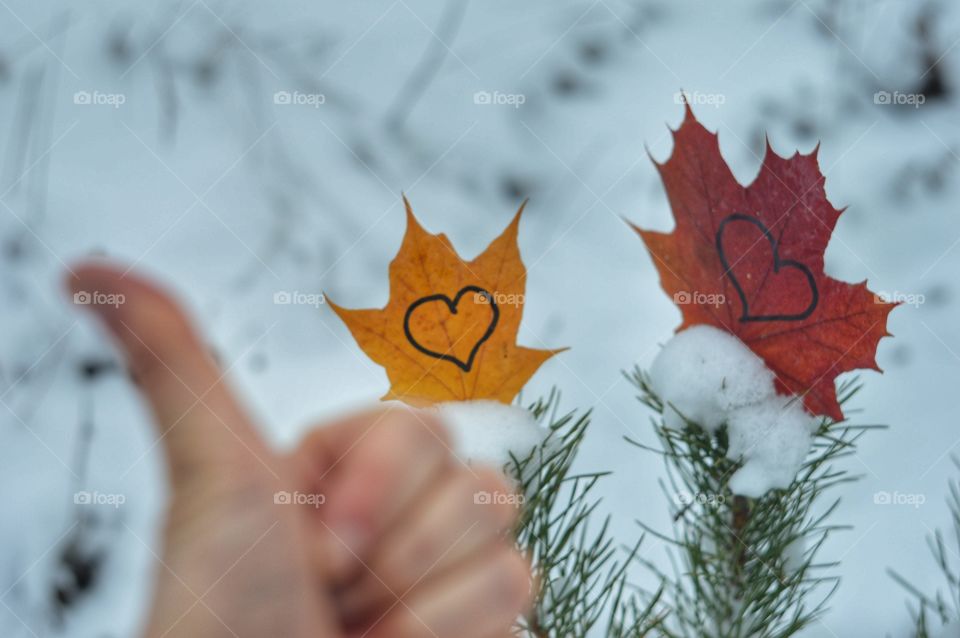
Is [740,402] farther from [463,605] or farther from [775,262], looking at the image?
[463,605]

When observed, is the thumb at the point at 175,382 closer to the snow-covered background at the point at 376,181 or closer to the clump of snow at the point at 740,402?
the clump of snow at the point at 740,402

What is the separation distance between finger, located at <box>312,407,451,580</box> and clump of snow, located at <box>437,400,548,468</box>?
109 millimetres

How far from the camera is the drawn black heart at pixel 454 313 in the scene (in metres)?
0.44

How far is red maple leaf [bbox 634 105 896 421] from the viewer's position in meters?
0.43

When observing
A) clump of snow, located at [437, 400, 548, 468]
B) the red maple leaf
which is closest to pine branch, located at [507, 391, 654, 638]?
clump of snow, located at [437, 400, 548, 468]

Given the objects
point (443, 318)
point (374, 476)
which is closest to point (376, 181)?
point (443, 318)

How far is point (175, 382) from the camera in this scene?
0.28 metres

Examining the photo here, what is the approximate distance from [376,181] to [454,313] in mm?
944

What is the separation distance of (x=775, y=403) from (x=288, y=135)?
1.08m

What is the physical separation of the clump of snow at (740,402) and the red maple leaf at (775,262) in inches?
0.4

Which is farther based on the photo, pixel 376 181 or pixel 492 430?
pixel 376 181

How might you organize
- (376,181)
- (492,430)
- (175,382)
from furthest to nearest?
(376,181), (492,430), (175,382)

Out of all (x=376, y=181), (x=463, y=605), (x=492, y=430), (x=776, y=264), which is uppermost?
(x=376, y=181)

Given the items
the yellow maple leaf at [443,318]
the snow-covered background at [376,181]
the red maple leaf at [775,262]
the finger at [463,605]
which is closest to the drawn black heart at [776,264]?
the red maple leaf at [775,262]
